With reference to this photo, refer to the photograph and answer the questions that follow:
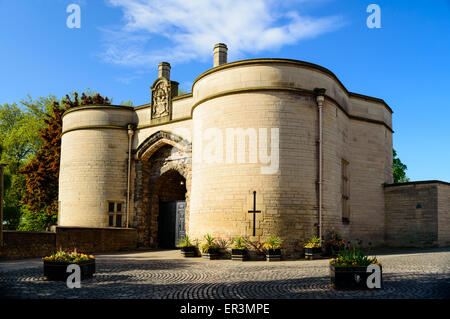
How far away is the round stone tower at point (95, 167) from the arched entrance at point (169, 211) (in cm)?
182

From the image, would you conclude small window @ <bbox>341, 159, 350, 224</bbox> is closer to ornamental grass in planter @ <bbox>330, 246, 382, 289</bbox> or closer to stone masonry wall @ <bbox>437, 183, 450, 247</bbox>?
stone masonry wall @ <bbox>437, 183, 450, 247</bbox>

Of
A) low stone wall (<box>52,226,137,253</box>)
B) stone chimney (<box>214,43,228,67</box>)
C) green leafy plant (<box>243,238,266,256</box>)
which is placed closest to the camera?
green leafy plant (<box>243,238,266,256</box>)

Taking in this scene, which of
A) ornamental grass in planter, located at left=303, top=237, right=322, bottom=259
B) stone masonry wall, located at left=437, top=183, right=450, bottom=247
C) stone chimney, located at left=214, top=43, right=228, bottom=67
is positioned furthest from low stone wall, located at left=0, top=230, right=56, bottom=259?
stone masonry wall, located at left=437, top=183, right=450, bottom=247

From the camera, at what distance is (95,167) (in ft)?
68.1

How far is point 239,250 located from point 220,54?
9382 millimetres

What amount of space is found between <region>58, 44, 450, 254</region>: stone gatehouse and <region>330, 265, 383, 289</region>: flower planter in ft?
20.9

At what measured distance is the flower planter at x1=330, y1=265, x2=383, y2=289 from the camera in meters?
7.80

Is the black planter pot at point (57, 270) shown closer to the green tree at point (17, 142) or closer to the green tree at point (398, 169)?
the green tree at point (17, 142)

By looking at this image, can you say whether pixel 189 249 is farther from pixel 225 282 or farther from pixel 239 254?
pixel 225 282

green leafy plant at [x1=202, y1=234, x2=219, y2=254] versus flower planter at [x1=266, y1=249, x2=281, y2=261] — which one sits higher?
green leafy plant at [x1=202, y1=234, x2=219, y2=254]

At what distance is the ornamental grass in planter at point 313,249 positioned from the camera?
45.9ft

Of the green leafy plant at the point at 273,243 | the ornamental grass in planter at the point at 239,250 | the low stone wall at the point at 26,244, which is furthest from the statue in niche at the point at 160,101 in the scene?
the green leafy plant at the point at 273,243

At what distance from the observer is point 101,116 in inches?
838
